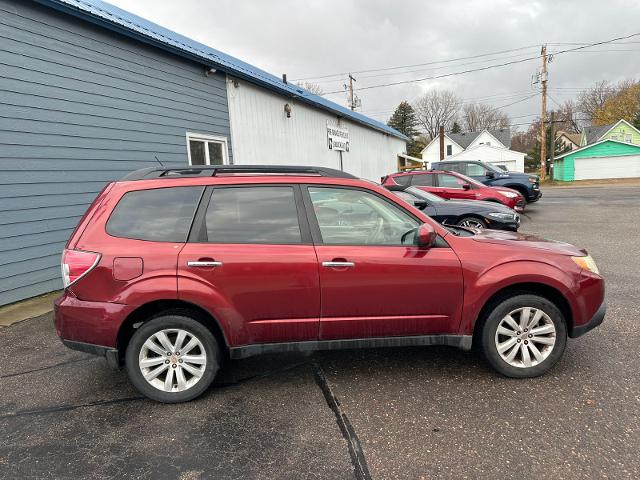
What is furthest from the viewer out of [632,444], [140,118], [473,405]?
[140,118]

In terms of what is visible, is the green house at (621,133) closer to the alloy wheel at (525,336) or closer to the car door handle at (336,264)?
the alloy wheel at (525,336)

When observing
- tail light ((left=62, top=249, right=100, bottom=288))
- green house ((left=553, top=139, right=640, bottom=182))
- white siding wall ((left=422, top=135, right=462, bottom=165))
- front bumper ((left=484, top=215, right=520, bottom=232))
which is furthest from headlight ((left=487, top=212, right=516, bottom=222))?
white siding wall ((left=422, top=135, right=462, bottom=165))

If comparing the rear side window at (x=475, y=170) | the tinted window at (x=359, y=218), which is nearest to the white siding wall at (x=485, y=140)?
the rear side window at (x=475, y=170)

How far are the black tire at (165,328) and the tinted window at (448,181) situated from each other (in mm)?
9701

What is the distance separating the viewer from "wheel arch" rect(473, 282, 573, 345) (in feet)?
10.4

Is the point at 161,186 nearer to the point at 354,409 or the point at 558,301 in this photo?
the point at 354,409

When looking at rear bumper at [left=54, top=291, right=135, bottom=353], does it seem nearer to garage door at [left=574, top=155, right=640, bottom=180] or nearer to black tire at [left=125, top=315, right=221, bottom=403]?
black tire at [left=125, top=315, right=221, bottom=403]

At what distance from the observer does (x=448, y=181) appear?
449 inches

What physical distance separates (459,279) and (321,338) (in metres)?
1.14

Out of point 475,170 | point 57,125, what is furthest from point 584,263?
point 475,170

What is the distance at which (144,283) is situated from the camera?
2904mm

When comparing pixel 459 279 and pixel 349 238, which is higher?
pixel 349 238

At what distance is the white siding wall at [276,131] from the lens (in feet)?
33.4

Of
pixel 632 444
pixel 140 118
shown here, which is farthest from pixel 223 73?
pixel 632 444
